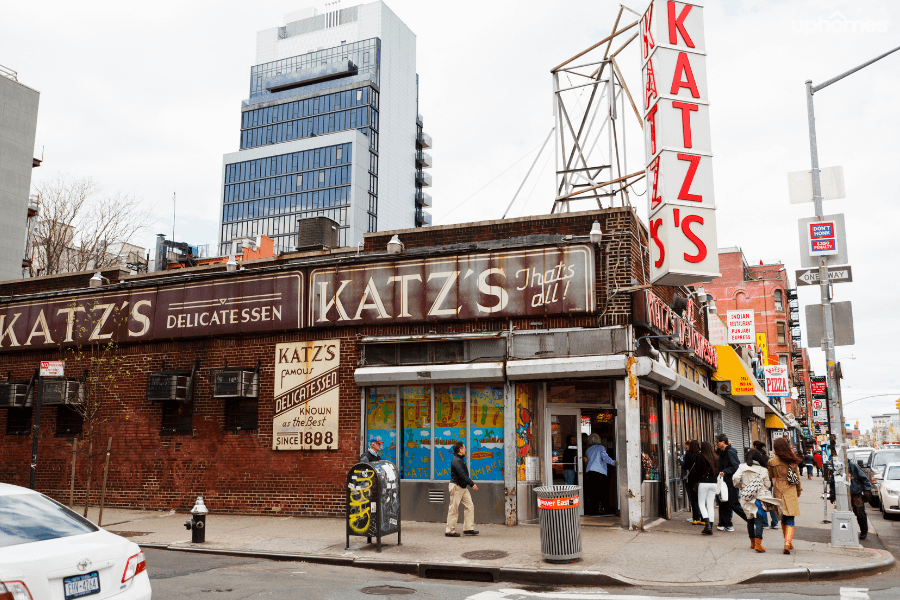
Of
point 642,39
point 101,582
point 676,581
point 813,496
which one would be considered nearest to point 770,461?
point 676,581

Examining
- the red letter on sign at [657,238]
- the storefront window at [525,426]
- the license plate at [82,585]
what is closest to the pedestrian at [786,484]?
the red letter on sign at [657,238]

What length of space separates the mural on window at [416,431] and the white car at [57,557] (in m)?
9.14

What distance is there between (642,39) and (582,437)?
839cm

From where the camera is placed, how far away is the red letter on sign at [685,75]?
13477 mm

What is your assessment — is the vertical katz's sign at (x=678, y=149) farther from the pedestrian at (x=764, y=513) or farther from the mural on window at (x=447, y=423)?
the mural on window at (x=447, y=423)

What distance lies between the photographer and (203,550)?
11.4 meters

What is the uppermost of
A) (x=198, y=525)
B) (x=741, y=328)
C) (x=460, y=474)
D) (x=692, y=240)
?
(x=741, y=328)

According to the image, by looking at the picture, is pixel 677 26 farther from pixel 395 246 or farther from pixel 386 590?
pixel 386 590

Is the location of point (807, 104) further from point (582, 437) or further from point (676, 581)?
point (676, 581)

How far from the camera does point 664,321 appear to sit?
15.0m

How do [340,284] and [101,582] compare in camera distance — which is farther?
Answer: [340,284]

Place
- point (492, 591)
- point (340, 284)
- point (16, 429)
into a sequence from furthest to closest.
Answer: point (16, 429) → point (340, 284) → point (492, 591)

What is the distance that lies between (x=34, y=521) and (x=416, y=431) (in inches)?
382

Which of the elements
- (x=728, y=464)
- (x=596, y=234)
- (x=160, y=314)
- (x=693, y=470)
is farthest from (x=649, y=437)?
(x=160, y=314)
